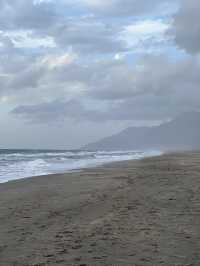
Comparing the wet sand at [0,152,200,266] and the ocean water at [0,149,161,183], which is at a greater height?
the ocean water at [0,149,161,183]

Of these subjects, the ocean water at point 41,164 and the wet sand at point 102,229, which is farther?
the ocean water at point 41,164

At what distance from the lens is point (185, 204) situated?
11000mm

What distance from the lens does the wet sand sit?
20.5 feet

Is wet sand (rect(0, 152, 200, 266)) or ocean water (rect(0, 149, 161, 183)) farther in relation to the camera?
ocean water (rect(0, 149, 161, 183))

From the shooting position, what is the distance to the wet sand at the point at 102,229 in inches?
246

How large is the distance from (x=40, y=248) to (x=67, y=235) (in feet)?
3.21

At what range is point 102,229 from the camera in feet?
26.8

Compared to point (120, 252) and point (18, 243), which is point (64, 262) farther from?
point (18, 243)

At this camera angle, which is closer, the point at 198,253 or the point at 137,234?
the point at 198,253

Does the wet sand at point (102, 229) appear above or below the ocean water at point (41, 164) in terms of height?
below

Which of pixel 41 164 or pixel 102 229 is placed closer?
pixel 102 229

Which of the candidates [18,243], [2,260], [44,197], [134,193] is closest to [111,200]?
[134,193]

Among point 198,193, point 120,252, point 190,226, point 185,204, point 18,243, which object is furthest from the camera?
point 198,193

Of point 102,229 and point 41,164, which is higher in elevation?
point 41,164
